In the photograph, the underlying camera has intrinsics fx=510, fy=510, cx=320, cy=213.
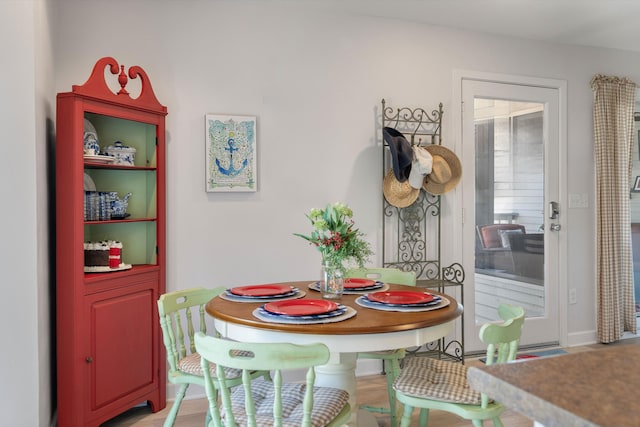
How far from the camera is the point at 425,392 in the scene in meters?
2.01

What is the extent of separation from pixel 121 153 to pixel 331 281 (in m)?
1.45

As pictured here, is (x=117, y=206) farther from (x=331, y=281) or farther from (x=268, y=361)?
(x=268, y=361)

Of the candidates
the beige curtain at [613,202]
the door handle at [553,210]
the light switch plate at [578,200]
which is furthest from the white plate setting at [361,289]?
the beige curtain at [613,202]

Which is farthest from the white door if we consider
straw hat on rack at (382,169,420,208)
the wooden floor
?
the wooden floor

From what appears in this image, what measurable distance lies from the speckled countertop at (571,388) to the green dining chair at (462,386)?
1.00 metres

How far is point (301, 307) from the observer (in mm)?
2072

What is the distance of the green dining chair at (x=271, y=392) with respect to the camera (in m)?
1.56

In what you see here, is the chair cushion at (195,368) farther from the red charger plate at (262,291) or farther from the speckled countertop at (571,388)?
the speckled countertop at (571,388)

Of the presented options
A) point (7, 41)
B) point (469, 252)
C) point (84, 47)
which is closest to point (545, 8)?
point (469, 252)

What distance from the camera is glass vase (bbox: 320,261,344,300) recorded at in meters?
2.30

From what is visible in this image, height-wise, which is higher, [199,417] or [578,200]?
[578,200]

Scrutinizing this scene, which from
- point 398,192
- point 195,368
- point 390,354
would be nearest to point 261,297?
point 195,368

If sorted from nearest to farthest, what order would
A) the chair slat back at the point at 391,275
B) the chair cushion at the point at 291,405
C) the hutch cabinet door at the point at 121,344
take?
the chair cushion at the point at 291,405 → the hutch cabinet door at the point at 121,344 → the chair slat back at the point at 391,275

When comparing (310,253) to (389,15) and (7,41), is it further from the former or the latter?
(7,41)
